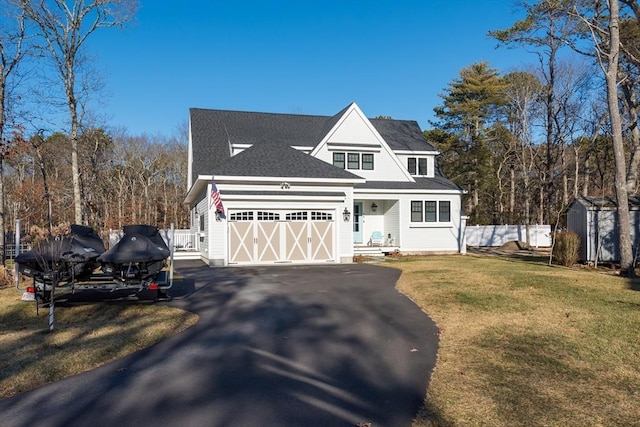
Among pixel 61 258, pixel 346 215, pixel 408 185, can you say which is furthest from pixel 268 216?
pixel 61 258

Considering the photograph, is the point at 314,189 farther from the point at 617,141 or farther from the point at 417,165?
the point at 617,141

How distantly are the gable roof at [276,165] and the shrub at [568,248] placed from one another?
854cm

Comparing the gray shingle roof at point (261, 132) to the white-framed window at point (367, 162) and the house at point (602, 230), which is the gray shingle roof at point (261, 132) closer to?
the white-framed window at point (367, 162)

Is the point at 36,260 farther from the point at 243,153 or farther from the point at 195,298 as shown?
the point at 243,153

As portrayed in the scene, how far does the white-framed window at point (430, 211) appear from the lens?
24.6 metres

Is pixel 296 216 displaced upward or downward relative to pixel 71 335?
upward

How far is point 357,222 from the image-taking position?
25234 mm

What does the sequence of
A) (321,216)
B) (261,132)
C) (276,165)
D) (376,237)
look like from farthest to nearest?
1. (261,132)
2. (376,237)
3. (276,165)
4. (321,216)

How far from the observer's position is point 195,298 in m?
11.0

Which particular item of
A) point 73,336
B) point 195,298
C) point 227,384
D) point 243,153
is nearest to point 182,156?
point 243,153

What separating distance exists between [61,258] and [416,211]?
1843cm

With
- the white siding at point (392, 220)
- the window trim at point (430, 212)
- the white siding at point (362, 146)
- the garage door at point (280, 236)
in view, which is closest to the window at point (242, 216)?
the garage door at point (280, 236)

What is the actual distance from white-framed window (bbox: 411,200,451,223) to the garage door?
665cm

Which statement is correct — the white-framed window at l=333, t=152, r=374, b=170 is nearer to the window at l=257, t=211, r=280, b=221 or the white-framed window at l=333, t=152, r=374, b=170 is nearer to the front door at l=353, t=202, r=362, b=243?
the front door at l=353, t=202, r=362, b=243
